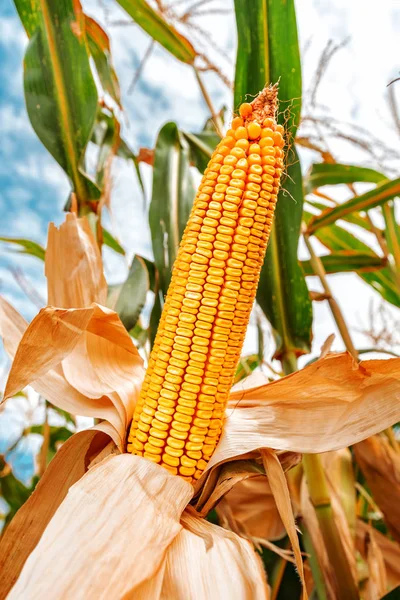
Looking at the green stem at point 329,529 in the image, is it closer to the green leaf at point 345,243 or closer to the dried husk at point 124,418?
the dried husk at point 124,418

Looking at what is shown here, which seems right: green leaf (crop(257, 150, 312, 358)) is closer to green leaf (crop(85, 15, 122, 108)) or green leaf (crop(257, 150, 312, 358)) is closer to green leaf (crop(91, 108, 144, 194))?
green leaf (crop(91, 108, 144, 194))

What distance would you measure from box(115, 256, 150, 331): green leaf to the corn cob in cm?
40

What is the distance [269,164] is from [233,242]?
0.42ft

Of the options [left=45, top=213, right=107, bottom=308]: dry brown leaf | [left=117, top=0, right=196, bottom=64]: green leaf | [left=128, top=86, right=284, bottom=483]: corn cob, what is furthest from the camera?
[left=117, top=0, right=196, bottom=64]: green leaf

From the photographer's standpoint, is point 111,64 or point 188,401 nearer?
point 188,401

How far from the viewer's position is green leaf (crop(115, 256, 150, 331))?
112 centimetres

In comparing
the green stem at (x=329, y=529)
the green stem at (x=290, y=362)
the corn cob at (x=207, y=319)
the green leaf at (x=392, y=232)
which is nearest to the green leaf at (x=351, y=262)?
the green leaf at (x=392, y=232)

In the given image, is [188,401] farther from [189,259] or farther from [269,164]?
[269,164]

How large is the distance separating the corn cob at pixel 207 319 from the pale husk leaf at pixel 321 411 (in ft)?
0.16

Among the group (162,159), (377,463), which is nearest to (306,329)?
(377,463)

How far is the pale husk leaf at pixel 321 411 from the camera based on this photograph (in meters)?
0.66

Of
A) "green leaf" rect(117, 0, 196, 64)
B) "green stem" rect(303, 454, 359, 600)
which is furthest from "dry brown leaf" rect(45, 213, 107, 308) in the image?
"green leaf" rect(117, 0, 196, 64)

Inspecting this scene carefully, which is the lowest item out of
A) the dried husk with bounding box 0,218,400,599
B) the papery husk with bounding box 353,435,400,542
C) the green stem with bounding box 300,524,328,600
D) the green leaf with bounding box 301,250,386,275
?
the green stem with bounding box 300,524,328,600

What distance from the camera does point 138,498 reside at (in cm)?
56
